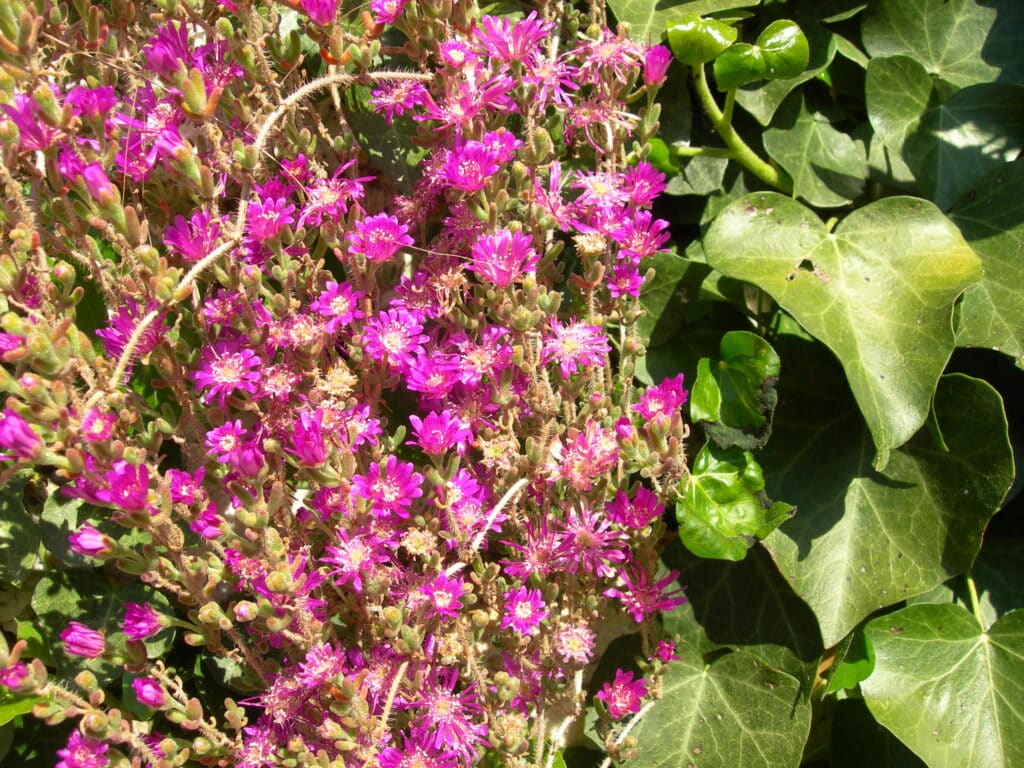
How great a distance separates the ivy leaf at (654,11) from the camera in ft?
3.63

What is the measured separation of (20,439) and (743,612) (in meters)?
0.90

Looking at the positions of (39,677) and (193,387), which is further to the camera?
(193,387)

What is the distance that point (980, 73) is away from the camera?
1.21 metres

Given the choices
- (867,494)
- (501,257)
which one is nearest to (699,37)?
(501,257)

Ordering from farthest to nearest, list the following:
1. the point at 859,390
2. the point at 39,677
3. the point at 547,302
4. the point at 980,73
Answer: the point at 980,73 < the point at 859,390 < the point at 547,302 < the point at 39,677

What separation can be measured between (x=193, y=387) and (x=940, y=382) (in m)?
0.94

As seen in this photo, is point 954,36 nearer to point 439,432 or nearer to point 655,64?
point 655,64

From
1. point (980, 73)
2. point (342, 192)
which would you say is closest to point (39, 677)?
point (342, 192)

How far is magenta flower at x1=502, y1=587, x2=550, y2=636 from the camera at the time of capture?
2.82 feet

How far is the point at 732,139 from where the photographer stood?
1152 mm

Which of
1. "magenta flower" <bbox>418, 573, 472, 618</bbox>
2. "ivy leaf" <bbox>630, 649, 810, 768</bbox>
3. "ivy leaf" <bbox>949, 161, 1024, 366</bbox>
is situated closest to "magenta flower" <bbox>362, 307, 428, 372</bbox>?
"magenta flower" <bbox>418, 573, 472, 618</bbox>

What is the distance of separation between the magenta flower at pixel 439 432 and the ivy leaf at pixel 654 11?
59 cm

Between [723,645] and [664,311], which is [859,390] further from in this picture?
[723,645]

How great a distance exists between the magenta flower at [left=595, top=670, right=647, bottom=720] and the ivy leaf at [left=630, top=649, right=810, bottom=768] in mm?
117
